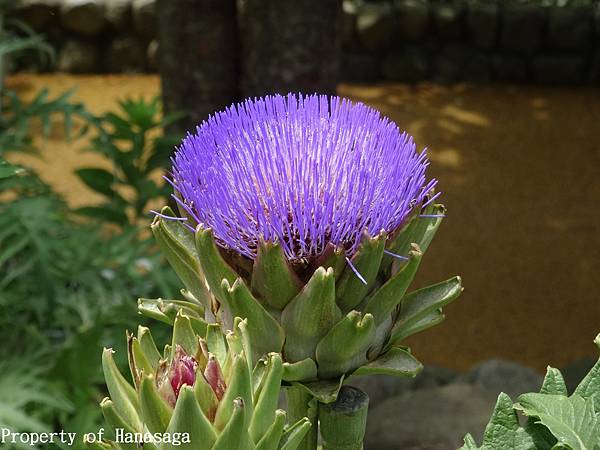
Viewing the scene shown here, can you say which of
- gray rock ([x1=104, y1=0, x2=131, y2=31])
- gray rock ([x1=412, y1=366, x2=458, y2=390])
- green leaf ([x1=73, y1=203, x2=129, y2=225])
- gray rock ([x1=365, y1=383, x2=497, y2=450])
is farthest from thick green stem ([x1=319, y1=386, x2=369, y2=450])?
gray rock ([x1=104, y1=0, x2=131, y2=31])

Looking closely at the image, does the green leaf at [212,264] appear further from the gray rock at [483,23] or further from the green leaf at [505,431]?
the gray rock at [483,23]

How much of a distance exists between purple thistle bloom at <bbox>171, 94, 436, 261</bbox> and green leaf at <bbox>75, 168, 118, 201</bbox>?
1160mm

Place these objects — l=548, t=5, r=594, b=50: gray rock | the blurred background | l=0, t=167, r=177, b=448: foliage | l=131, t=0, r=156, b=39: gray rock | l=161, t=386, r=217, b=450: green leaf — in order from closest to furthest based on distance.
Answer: l=161, t=386, r=217, b=450: green leaf, l=0, t=167, r=177, b=448: foliage, the blurred background, l=548, t=5, r=594, b=50: gray rock, l=131, t=0, r=156, b=39: gray rock

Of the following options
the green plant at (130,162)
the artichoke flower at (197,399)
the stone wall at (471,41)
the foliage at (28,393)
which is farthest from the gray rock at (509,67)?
the artichoke flower at (197,399)

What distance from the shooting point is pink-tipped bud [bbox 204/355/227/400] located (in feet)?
1.90

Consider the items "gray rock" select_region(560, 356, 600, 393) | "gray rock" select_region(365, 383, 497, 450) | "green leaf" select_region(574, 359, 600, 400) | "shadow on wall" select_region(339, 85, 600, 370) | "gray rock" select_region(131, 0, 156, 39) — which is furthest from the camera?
"gray rock" select_region(131, 0, 156, 39)

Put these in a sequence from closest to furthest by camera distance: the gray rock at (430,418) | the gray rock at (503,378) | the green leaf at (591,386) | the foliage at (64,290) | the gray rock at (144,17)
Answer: the green leaf at (591,386)
the foliage at (64,290)
the gray rock at (430,418)
the gray rock at (503,378)
the gray rock at (144,17)

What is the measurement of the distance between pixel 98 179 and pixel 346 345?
1.27m

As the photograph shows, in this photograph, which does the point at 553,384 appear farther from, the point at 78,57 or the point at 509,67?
the point at 78,57

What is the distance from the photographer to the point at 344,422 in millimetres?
685

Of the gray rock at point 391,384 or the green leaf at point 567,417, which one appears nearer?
the green leaf at point 567,417

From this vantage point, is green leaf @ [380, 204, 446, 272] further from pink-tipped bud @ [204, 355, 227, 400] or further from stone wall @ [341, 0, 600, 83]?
stone wall @ [341, 0, 600, 83]

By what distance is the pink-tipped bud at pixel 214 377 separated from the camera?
0.58m

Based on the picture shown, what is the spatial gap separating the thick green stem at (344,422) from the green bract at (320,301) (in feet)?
0.07
